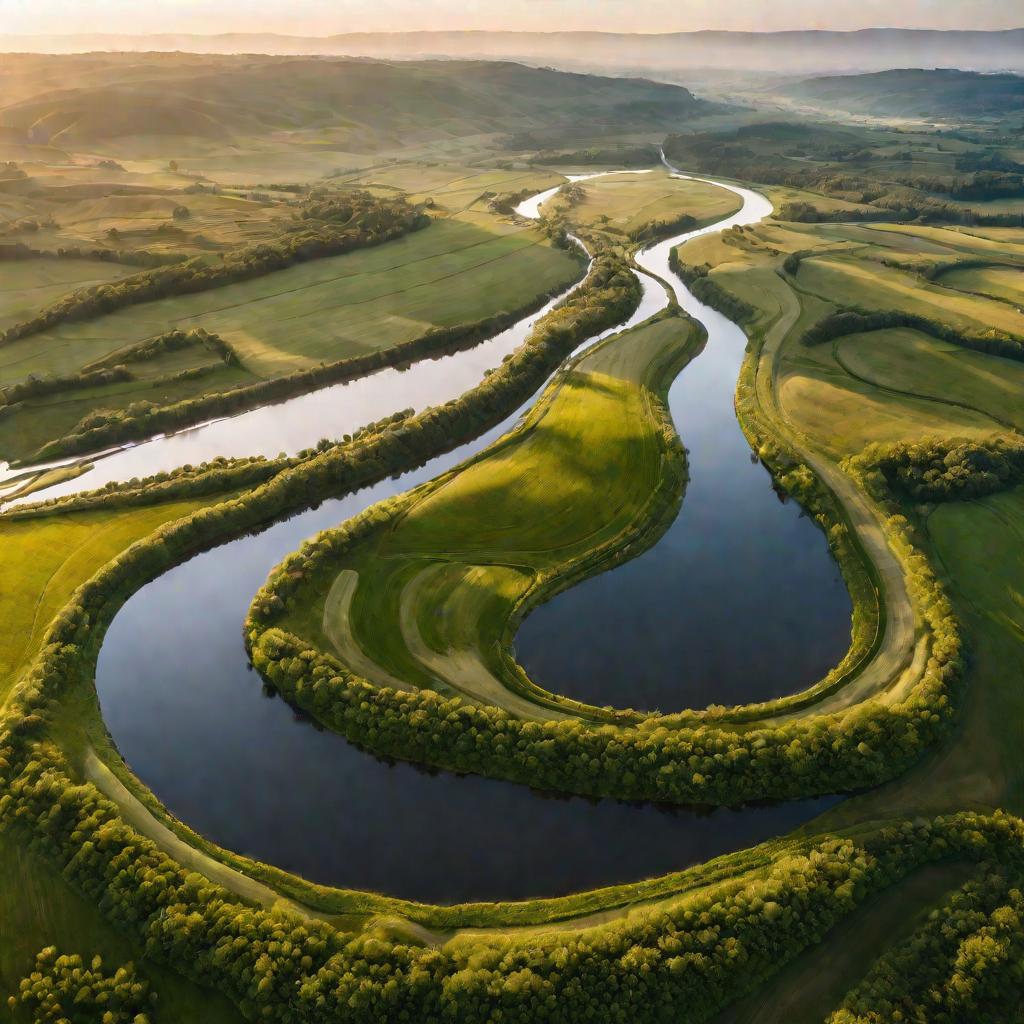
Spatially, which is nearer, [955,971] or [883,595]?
[955,971]

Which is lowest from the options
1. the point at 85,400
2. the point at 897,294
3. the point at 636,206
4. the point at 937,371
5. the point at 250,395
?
the point at 85,400

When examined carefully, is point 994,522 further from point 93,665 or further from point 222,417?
point 222,417

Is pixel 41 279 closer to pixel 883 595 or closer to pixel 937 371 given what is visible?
pixel 883 595

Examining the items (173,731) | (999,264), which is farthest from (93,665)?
(999,264)

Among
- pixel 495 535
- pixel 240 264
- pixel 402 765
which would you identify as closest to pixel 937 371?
pixel 495 535

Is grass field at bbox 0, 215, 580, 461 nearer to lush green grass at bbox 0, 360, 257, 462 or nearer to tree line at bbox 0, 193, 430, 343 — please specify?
lush green grass at bbox 0, 360, 257, 462

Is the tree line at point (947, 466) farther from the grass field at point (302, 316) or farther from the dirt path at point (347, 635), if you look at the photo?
the grass field at point (302, 316)

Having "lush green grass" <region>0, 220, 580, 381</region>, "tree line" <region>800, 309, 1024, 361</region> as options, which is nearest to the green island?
"tree line" <region>800, 309, 1024, 361</region>
